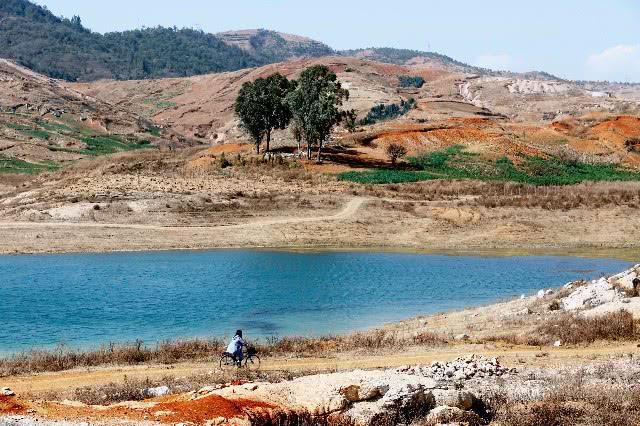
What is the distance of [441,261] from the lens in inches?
2325

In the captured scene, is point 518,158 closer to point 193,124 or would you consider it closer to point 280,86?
point 280,86

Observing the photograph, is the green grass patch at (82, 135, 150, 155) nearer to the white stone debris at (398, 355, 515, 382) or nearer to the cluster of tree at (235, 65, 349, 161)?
the cluster of tree at (235, 65, 349, 161)

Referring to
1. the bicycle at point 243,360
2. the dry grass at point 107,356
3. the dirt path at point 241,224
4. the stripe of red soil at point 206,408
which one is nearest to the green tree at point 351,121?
the dirt path at point 241,224

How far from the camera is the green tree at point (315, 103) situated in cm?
8731

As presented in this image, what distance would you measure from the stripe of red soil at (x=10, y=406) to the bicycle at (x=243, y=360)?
827cm

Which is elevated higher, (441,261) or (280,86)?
(280,86)

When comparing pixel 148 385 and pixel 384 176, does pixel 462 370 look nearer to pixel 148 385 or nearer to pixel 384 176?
pixel 148 385

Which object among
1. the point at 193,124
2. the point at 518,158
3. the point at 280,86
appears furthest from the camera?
the point at 193,124

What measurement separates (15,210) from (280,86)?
38.2m

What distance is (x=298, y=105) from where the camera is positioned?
3546 inches

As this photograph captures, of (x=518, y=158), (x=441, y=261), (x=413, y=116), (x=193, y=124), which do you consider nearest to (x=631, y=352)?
(x=441, y=261)

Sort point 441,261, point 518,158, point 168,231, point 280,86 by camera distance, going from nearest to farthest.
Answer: point 441,261 → point 168,231 → point 280,86 → point 518,158

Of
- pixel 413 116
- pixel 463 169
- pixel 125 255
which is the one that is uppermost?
pixel 413 116

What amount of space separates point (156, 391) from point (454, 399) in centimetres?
778
